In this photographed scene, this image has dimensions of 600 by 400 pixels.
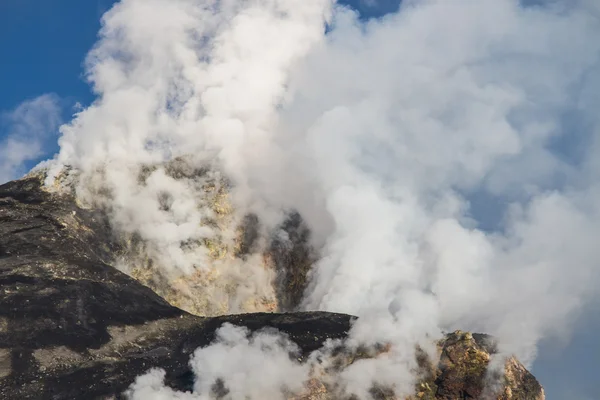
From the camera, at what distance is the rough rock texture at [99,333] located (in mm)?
47312

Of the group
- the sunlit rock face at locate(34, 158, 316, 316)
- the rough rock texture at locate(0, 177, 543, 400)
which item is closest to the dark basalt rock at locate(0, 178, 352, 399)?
the rough rock texture at locate(0, 177, 543, 400)

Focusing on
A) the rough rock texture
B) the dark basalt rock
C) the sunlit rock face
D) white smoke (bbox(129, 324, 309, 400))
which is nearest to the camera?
white smoke (bbox(129, 324, 309, 400))

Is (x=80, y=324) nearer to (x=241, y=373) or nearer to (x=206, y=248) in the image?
(x=241, y=373)

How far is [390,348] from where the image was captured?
5031 cm

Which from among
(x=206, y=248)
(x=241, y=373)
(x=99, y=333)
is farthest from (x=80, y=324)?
(x=206, y=248)

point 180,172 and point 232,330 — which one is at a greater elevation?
point 180,172

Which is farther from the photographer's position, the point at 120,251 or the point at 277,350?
the point at 120,251

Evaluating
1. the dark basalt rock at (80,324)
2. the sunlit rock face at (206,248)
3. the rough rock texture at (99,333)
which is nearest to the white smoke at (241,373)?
the rough rock texture at (99,333)

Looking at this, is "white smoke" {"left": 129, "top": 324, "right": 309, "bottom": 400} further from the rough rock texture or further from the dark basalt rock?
the dark basalt rock

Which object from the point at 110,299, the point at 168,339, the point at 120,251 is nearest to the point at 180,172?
the point at 120,251

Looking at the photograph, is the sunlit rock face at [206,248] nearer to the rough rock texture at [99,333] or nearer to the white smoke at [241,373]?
the rough rock texture at [99,333]

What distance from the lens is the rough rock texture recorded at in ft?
155

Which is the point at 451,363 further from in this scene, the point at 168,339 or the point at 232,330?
the point at 168,339

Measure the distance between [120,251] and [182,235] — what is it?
9.00 meters
